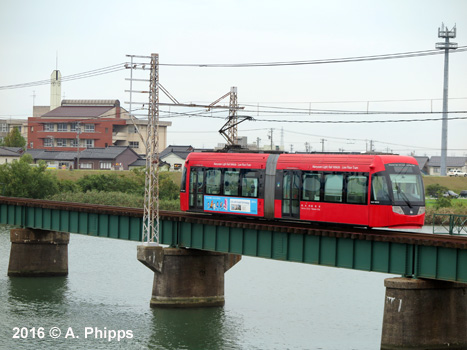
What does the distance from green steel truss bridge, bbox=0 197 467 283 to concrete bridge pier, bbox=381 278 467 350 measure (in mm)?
824

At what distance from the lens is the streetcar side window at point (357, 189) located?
38.8 meters

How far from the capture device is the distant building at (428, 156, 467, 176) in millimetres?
188375

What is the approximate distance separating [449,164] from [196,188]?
153908 millimetres

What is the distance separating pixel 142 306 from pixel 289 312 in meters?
8.78

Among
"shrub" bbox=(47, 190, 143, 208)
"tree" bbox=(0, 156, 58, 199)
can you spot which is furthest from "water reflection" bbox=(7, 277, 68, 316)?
"tree" bbox=(0, 156, 58, 199)

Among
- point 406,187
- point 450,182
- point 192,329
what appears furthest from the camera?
point 450,182

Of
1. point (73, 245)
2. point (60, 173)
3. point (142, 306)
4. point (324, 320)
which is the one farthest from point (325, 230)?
point (60, 173)

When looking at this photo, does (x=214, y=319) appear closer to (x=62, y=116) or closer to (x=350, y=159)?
(x=350, y=159)

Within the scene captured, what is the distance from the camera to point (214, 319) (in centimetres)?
4666

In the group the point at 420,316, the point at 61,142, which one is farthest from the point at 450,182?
the point at 420,316

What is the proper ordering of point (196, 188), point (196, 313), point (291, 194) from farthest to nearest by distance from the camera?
point (196, 313) < point (196, 188) < point (291, 194)

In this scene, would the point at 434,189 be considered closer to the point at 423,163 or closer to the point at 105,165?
the point at 423,163

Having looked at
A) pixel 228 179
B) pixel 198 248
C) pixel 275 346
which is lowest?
pixel 275 346

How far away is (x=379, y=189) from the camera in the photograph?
38.3 meters
